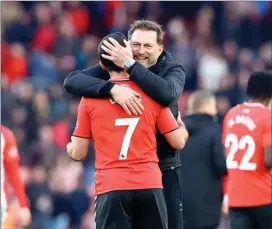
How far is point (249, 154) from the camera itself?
7969 millimetres

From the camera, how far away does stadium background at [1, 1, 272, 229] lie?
559 inches

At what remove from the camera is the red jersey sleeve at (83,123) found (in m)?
6.73

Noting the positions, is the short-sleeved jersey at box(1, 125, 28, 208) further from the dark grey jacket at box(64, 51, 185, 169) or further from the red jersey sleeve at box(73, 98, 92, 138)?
the red jersey sleeve at box(73, 98, 92, 138)

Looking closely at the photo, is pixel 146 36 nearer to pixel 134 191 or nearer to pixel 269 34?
pixel 134 191

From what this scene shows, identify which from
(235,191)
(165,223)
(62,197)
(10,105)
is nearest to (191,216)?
(235,191)

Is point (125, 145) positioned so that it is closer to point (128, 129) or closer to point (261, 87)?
point (128, 129)

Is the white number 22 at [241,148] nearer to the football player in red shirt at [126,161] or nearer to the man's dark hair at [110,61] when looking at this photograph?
the football player in red shirt at [126,161]

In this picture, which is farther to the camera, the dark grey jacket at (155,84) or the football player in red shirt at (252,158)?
the football player in red shirt at (252,158)

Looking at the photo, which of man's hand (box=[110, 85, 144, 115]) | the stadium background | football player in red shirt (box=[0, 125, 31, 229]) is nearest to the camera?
man's hand (box=[110, 85, 144, 115])

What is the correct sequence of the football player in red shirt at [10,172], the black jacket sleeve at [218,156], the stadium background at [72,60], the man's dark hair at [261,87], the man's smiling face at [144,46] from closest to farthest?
the man's smiling face at [144,46], the man's dark hair at [261,87], the football player in red shirt at [10,172], the black jacket sleeve at [218,156], the stadium background at [72,60]

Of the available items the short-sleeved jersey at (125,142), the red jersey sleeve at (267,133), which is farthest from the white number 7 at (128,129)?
the red jersey sleeve at (267,133)

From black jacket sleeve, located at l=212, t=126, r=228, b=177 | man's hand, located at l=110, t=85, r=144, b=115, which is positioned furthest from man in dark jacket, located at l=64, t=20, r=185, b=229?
black jacket sleeve, located at l=212, t=126, r=228, b=177

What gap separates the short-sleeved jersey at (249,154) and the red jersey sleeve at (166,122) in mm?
1329

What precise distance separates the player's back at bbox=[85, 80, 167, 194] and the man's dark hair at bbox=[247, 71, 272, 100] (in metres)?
1.64
